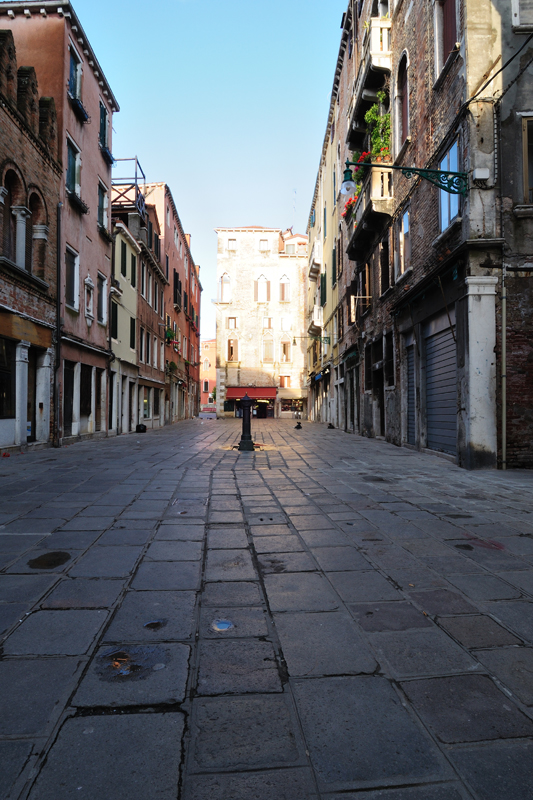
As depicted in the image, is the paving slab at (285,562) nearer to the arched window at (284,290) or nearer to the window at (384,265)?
the window at (384,265)

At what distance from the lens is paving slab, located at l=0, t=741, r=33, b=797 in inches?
60.9

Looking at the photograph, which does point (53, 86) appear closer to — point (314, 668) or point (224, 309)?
point (314, 668)

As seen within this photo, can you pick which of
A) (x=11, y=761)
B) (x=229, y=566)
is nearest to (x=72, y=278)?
(x=229, y=566)

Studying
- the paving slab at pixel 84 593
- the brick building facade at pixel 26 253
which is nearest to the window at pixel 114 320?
the brick building facade at pixel 26 253

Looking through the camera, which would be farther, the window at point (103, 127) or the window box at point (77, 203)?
the window at point (103, 127)

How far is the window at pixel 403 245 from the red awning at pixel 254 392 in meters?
34.3

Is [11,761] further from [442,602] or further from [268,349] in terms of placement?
[268,349]

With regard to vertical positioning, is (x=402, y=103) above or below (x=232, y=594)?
above

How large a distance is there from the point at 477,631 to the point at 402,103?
1494 cm

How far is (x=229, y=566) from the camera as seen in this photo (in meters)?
3.62

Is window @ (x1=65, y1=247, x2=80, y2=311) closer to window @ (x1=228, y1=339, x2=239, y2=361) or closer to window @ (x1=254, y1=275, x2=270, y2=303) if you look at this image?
window @ (x1=228, y1=339, x2=239, y2=361)

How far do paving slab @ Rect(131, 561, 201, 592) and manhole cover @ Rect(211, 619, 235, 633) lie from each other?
0.51 metres

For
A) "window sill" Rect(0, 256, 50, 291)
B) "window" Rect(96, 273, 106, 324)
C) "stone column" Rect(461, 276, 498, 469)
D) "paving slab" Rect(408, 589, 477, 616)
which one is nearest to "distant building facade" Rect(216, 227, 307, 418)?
"window" Rect(96, 273, 106, 324)

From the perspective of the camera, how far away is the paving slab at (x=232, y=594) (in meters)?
2.96
